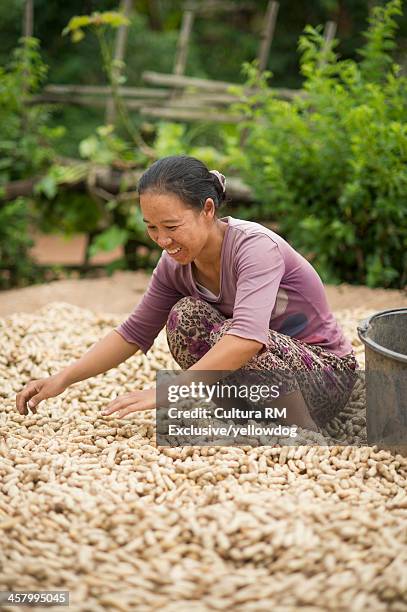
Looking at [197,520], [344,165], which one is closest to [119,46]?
[344,165]

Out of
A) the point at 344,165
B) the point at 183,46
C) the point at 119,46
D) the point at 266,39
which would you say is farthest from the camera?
the point at 183,46

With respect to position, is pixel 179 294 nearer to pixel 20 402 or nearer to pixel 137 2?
pixel 20 402

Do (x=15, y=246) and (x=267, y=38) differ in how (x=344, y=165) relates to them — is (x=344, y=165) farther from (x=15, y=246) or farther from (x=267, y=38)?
(x=15, y=246)

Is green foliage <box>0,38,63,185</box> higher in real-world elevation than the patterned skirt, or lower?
higher

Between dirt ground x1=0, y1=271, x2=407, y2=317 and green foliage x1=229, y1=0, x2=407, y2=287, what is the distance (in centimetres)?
17

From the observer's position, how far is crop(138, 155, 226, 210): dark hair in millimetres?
2271

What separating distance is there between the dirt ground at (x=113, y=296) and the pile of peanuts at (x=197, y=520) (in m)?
2.06

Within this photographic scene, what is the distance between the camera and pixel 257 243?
7.81ft

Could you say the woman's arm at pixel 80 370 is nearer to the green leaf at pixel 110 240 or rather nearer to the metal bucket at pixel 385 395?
the metal bucket at pixel 385 395

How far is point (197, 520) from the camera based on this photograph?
75.4 inches

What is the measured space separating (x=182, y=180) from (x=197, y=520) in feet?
3.30

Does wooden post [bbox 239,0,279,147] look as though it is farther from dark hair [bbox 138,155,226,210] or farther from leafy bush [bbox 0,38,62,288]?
dark hair [bbox 138,155,226,210]

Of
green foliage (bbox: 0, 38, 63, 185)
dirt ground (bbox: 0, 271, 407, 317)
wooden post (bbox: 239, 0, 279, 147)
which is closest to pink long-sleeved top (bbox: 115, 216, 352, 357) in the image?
dirt ground (bbox: 0, 271, 407, 317)

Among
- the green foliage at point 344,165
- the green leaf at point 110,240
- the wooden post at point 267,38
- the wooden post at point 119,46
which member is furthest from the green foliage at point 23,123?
the green foliage at point 344,165
